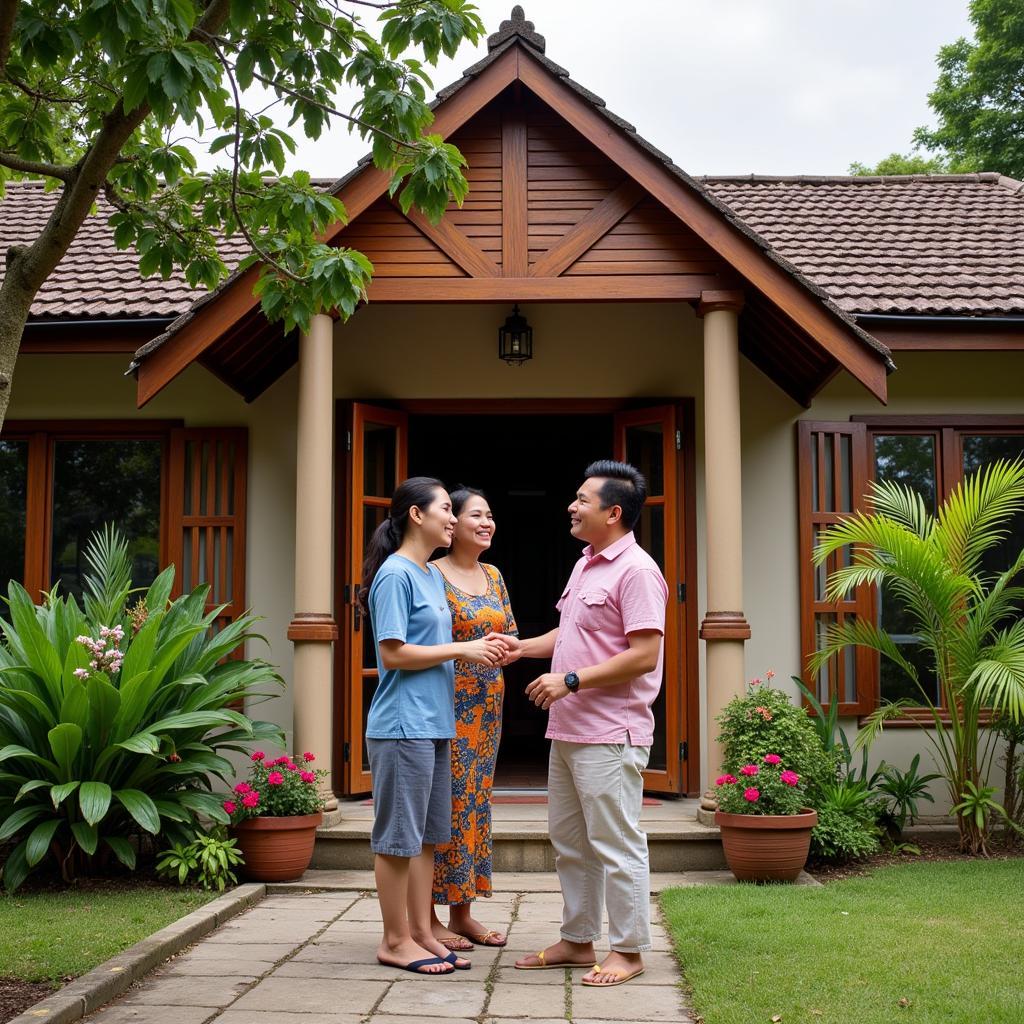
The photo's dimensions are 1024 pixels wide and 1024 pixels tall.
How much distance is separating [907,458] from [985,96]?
20139mm

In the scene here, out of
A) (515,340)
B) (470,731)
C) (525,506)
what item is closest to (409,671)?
(470,731)

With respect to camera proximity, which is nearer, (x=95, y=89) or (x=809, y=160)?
(x=95, y=89)

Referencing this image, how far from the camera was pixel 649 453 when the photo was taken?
7914mm

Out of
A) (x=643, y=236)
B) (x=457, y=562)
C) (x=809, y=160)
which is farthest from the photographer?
(x=809, y=160)

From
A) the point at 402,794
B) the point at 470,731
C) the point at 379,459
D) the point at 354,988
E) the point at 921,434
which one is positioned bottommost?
the point at 354,988

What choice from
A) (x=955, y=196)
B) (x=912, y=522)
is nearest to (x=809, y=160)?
(x=955, y=196)

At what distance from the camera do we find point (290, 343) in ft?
24.9

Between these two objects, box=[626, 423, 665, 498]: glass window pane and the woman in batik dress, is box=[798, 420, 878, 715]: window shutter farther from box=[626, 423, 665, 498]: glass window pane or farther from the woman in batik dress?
the woman in batik dress

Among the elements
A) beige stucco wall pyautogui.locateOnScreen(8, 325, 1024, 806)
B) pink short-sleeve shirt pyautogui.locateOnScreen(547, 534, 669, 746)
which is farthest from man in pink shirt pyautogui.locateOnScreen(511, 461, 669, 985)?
beige stucco wall pyautogui.locateOnScreen(8, 325, 1024, 806)

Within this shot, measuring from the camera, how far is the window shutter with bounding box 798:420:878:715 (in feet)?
25.1

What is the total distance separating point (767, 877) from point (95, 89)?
4.77 meters

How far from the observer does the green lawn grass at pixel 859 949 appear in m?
3.76

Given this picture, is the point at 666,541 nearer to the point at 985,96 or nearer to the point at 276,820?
the point at 276,820

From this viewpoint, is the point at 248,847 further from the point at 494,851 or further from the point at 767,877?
the point at 767,877
